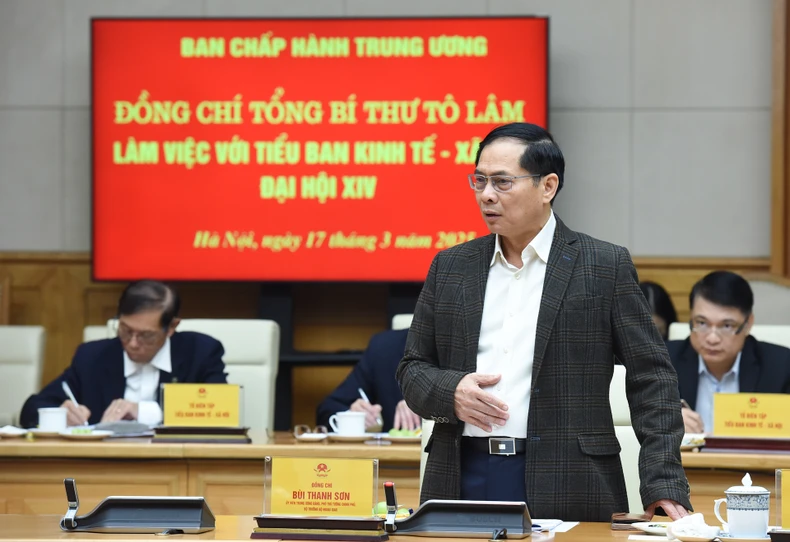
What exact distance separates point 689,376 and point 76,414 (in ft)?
6.71

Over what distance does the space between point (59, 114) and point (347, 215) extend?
154 centimetres

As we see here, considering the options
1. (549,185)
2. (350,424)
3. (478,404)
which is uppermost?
(549,185)

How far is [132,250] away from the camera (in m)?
5.53

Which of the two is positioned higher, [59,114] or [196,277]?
[59,114]

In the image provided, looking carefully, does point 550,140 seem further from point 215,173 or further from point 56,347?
point 56,347

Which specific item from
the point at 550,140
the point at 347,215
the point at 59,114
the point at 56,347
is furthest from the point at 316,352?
the point at 550,140

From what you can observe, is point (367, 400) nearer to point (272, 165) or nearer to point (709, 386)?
point (709, 386)

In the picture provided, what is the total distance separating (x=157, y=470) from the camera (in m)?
3.46

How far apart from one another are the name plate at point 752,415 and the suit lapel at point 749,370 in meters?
0.55

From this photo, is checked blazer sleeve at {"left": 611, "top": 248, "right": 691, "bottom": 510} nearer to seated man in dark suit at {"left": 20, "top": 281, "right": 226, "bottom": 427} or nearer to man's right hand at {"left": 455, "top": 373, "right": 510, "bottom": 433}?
man's right hand at {"left": 455, "top": 373, "right": 510, "bottom": 433}

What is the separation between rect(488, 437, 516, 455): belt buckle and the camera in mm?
2221

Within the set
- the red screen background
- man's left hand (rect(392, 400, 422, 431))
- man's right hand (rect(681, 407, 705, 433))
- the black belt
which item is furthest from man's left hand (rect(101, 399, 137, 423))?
the black belt

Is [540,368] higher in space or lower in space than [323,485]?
higher

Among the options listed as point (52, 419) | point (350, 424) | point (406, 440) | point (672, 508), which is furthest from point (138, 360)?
point (672, 508)
